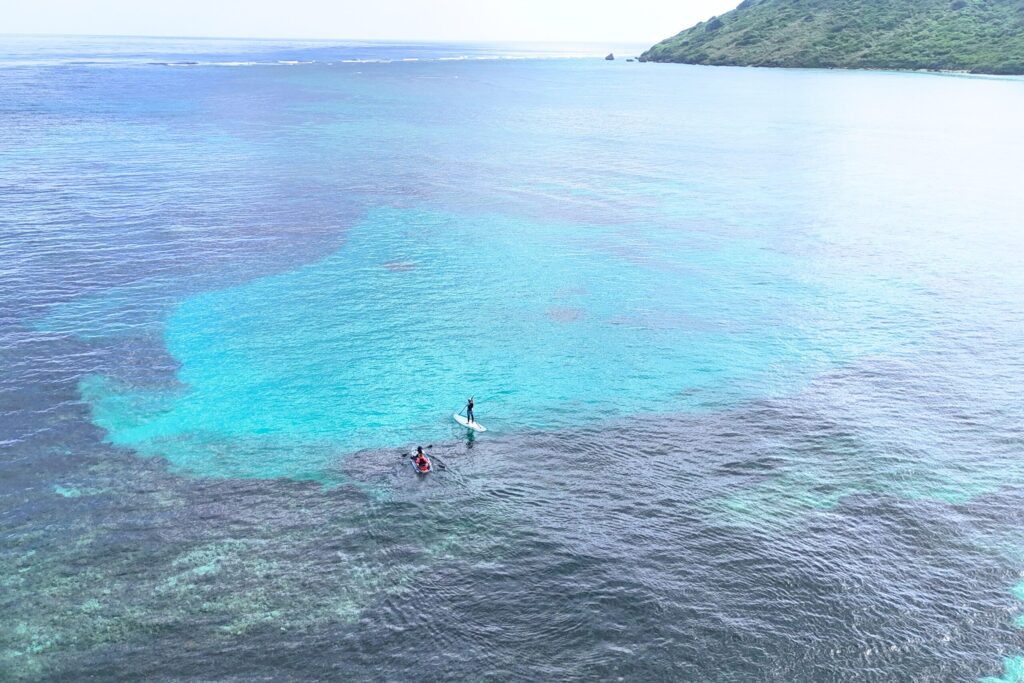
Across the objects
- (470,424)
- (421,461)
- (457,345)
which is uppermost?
(421,461)

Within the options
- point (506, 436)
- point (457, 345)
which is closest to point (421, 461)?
point (506, 436)

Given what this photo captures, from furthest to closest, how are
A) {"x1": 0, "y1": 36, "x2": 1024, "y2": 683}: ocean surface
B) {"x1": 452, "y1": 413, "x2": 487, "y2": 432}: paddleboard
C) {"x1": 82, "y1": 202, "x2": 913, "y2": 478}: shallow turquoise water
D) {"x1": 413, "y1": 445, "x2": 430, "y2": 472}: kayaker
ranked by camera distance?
{"x1": 82, "y1": 202, "x2": 913, "y2": 478}: shallow turquoise water → {"x1": 452, "y1": 413, "x2": 487, "y2": 432}: paddleboard → {"x1": 413, "y1": 445, "x2": 430, "y2": 472}: kayaker → {"x1": 0, "y1": 36, "x2": 1024, "y2": 683}: ocean surface

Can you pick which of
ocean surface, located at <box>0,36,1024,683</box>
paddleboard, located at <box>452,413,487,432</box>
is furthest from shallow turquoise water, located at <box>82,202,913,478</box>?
paddleboard, located at <box>452,413,487,432</box>

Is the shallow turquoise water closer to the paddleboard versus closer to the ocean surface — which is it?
the ocean surface

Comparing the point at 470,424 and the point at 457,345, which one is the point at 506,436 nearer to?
the point at 470,424

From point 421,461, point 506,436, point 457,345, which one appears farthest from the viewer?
point 457,345

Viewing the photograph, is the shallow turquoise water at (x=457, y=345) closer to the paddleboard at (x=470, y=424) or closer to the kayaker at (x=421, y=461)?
the paddleboard at (x=470, y=424)

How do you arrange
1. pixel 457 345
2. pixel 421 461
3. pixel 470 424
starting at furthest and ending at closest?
pixel 457 345 < pixel 470 424 < pixel 421 461

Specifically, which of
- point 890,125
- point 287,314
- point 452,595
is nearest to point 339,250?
point 287,314

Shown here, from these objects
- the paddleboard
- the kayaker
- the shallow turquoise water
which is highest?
the kayaker
